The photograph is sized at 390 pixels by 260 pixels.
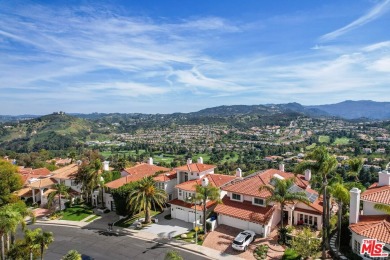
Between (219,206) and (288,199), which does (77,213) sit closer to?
(219,206)

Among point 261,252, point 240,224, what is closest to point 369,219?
point 261,252

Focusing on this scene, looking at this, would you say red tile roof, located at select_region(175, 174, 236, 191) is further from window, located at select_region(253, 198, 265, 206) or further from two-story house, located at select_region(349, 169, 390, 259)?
two-story house, located at select_region(349, 169, 390, 259)

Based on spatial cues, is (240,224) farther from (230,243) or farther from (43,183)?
(43,183)

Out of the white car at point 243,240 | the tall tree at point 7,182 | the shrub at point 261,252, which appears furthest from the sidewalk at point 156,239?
the tall tree at point 7,182

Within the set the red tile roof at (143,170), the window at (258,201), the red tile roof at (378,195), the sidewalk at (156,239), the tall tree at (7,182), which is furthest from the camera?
the red tile roof at (143,170)

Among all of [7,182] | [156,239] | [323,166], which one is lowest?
[156,239]

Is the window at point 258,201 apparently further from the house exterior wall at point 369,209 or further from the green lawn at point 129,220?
the green lawn at point 129,220
